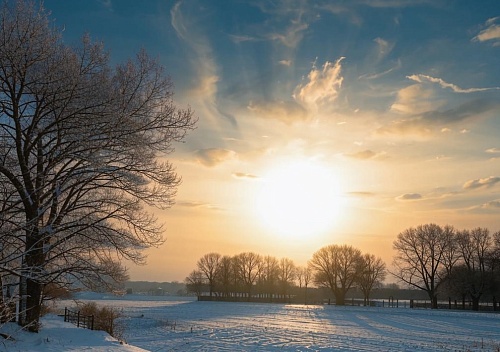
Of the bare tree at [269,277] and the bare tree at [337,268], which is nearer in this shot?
the bare tree at [337,268]

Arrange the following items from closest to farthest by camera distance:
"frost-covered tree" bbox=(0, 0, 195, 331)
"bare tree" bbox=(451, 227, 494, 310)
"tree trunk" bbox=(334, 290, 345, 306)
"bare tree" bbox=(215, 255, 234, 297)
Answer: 1. "frost-covered tree" bbox=(0, 0, 195, 331)
2. "bare tree" bbox=(451, 227, 494, 310)
3. "tree trunk" bbox=(334, 290, 345, 306)
4. "bare tree" bbox=(215, 255, 234, 297)

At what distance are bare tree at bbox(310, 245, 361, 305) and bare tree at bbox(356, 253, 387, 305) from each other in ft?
4.76

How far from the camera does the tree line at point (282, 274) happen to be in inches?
3708

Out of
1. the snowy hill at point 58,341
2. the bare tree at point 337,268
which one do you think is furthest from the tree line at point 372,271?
the snowy hill at point 58,341

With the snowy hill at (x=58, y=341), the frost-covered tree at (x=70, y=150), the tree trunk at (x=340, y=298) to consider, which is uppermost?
the frost-covered tree at (x=70, y=150)

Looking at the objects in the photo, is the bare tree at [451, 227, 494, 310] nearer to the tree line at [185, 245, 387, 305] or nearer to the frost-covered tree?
the tree line at [185, 245, 387, 305]

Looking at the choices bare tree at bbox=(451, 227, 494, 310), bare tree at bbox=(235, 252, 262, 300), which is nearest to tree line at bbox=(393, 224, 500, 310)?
bare tree at bbox=(451, 227, 494, 310)

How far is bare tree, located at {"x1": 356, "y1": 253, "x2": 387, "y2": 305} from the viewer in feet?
307

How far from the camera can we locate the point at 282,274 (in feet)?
451

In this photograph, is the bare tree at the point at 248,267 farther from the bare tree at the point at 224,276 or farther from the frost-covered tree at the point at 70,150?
the frost-covered tree at the point at 70,150

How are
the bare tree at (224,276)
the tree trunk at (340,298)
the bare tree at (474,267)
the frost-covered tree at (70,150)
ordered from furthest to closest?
the bare tree at (224,276)
the tree trunk at (340,298)
the bare tree at (474,267)
the frost-covered tree at (70,150)

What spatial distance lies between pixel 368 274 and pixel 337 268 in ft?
22.4

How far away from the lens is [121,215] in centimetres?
1769

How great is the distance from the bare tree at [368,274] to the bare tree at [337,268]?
1451 mm
